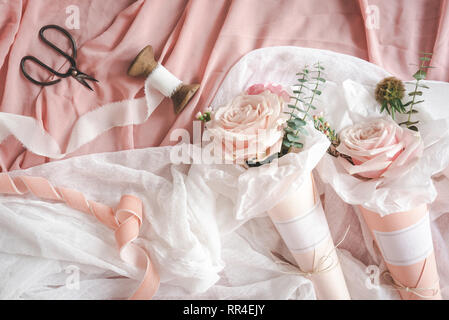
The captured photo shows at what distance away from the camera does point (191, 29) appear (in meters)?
1.00

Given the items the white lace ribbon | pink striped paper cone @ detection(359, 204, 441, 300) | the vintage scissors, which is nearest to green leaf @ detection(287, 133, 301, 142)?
pink striped paper cone @ detection(359, 204, 441, 300)

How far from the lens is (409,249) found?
836mm

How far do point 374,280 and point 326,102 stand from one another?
0.45 m

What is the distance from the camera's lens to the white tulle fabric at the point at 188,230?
888mm

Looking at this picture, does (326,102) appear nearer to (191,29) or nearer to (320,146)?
(320,146)

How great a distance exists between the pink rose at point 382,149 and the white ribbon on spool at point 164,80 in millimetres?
431

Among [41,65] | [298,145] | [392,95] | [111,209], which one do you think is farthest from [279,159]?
[41,65]

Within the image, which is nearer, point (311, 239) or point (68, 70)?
point (311, 239)

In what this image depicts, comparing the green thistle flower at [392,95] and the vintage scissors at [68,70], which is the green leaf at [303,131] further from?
the vintage scissors at [68,70]

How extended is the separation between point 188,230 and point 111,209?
0.21 m

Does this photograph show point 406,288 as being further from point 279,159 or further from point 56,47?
point 56,47

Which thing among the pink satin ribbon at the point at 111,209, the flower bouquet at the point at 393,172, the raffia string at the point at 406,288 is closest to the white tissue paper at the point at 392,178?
the flower bouquet at the point at 393,172

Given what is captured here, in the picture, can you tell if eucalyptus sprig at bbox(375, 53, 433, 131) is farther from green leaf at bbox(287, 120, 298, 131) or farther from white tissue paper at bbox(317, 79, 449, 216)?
green leaf at bbox(287, 120, 298, 131)

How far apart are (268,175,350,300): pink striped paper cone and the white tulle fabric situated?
0.04 meters
